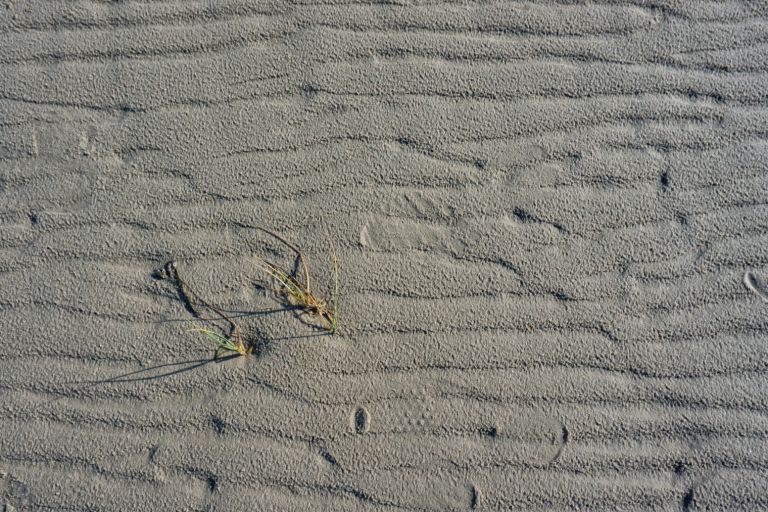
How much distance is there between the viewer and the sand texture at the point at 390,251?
4.76 ft

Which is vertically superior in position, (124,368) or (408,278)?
(408,278)

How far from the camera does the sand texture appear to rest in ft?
4.76

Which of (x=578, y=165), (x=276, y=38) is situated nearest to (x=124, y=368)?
(x=276, y=38)

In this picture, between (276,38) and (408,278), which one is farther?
(276,38)

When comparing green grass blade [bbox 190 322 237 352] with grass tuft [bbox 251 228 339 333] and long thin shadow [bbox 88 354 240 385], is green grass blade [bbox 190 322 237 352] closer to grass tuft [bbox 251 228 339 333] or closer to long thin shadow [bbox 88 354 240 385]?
long thin shadow [bbox 88 354 240 385]

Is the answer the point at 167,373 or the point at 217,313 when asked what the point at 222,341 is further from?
the point at 167,373

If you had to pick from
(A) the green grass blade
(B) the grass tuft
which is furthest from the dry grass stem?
(B) the grass tuft

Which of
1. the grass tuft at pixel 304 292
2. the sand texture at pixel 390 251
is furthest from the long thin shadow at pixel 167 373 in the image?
the grass tuft at pixel 304 292

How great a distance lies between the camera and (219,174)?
1674 mm

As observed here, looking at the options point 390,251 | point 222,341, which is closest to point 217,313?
point 222,341

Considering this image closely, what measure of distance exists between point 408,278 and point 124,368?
924 millimetres

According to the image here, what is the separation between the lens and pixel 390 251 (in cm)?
→ 159

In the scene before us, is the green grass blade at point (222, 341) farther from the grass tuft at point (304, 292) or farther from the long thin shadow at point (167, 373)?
the grass tuft at point (304, 292)

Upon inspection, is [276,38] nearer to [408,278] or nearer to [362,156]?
[362,156]
